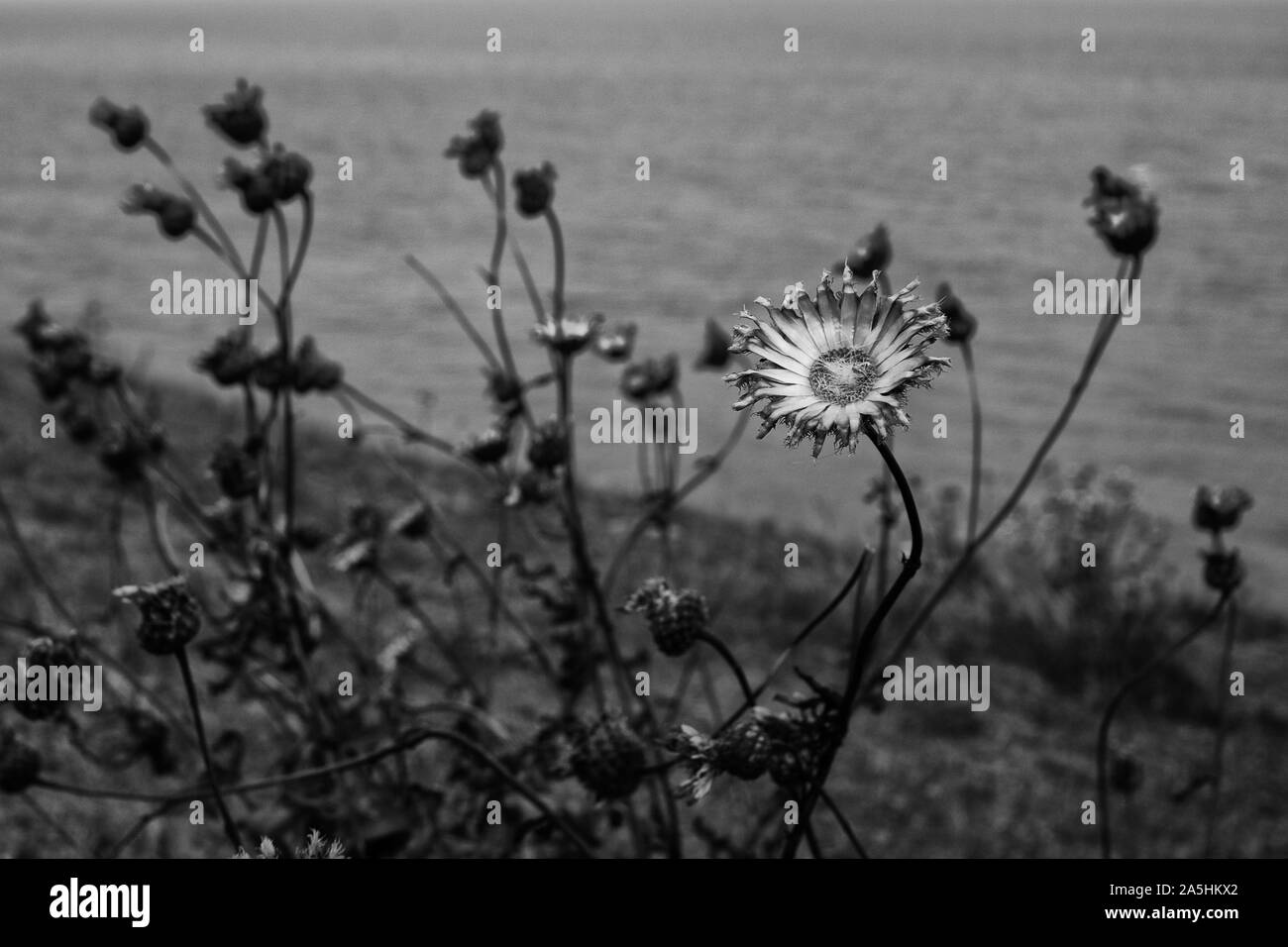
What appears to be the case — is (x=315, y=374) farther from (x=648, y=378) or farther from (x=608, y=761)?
(x=608, y=761)

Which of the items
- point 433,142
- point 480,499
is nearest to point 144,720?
point 480,499

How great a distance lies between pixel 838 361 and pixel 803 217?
733 centimetres

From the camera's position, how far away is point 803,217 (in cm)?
810

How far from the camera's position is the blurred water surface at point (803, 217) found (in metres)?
5.16

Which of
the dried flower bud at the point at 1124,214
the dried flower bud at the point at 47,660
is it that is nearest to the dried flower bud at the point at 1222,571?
the dried flower bud at the point at 1124,214

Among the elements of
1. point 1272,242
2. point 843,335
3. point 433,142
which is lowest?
point 843,335

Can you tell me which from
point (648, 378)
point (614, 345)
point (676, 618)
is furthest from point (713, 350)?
point (676, 618)

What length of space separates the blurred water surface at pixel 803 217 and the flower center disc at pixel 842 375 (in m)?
3.34

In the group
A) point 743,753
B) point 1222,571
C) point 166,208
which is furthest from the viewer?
point 166,208
